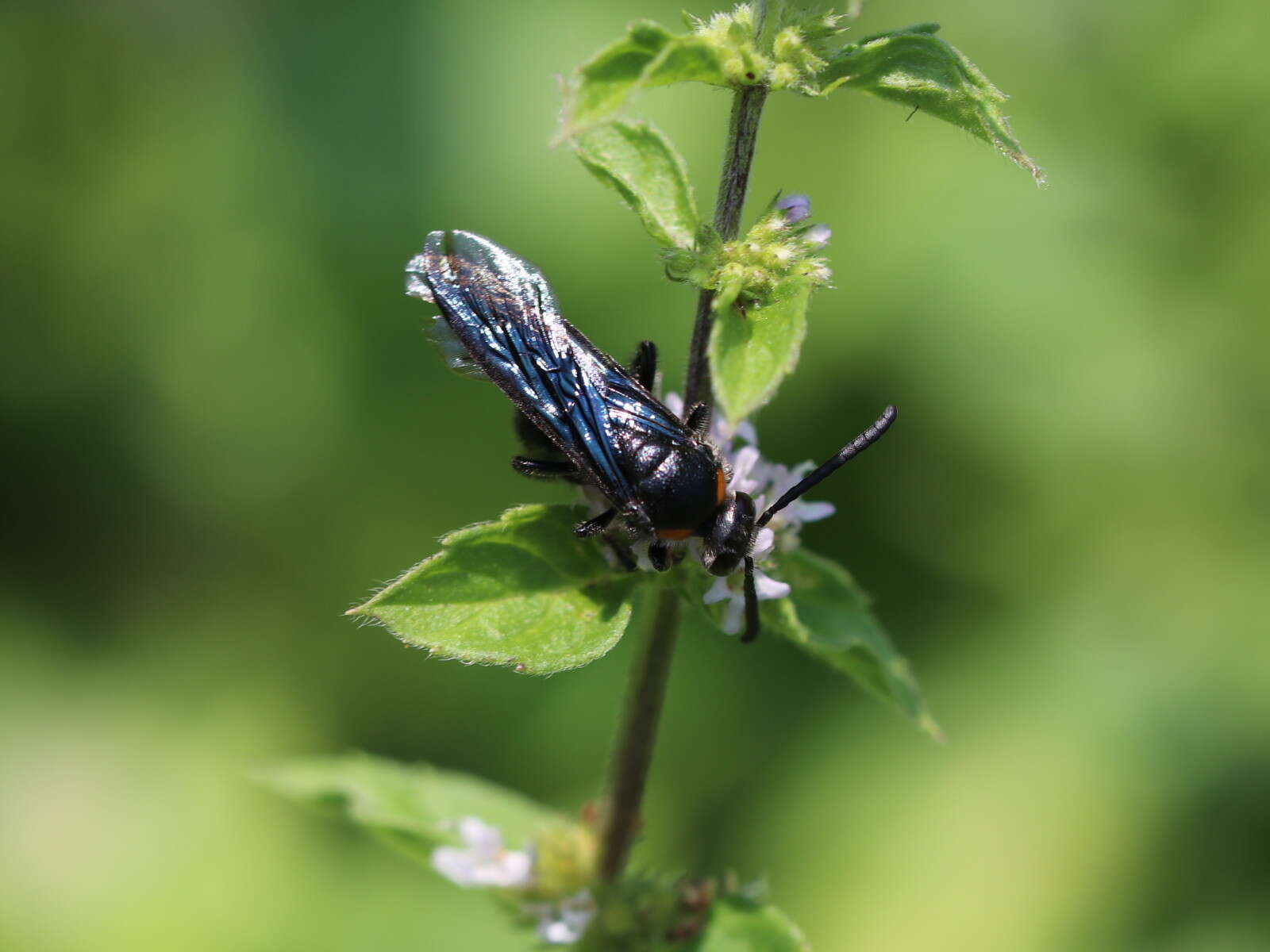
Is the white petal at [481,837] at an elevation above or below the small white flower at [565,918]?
above

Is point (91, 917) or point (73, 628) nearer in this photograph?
point (91, 917)

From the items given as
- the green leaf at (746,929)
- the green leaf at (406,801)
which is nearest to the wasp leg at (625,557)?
the green leaf at (746,929)

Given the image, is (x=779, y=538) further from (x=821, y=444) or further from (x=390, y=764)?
(x=821, y=444)

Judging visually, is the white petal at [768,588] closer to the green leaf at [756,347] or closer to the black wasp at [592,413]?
the black wasp at [592,413]

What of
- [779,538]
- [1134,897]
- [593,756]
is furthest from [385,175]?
[1134,897]

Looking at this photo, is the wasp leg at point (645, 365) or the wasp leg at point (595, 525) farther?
the wasp leg at point (645, 365)

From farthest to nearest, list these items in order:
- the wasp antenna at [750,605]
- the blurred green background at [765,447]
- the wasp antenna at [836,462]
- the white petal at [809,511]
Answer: the blurred green background at [765,447] → the white petal at [809,511] → the wasp antenna at [750,605] → the wasp antenna at [836,462]
